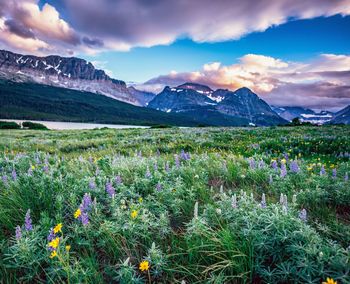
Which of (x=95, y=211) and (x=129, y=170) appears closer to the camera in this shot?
(x=95, y=211)

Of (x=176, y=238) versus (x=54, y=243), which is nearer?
(x=54, y=243)

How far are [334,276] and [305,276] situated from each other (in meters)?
0.21

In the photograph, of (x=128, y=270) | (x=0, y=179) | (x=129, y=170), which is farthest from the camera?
(x=129, y=170)

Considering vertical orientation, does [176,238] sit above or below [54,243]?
below

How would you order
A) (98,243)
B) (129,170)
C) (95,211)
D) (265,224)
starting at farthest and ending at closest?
1. (129,170)
2. (95,211)
3. (98,243)
4. (265,224)

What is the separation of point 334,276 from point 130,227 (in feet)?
6.42

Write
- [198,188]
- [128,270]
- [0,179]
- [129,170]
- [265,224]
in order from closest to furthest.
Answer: [128,270], [265,224], [198,188], [0,179], [129,170]

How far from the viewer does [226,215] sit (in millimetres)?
2939

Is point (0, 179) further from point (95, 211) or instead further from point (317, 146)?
point (317, 146)

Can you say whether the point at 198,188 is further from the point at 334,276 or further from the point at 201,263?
the point at 334,276

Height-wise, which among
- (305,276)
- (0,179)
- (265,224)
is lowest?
(0,179)

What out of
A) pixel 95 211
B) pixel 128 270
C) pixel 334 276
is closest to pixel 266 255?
pixel 334 276

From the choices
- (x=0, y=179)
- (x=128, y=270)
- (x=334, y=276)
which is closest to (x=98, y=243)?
(x=128, y=270)

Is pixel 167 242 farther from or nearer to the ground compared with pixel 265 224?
nearer to the ground
